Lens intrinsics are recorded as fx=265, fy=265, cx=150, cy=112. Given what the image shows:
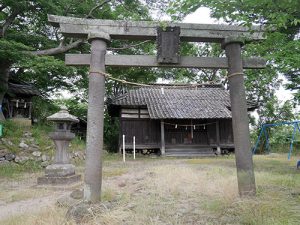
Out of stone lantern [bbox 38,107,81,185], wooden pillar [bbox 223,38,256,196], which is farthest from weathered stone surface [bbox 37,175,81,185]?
wooden pillar [bbox 223,38,256,196]

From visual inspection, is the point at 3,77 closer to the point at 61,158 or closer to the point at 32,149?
the point at 32,149

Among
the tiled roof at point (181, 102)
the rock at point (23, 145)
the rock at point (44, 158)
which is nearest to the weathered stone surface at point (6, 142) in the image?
the rock at point (23, 145)

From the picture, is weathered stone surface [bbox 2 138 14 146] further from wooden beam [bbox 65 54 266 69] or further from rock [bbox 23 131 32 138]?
wooden beam [bbox 65 54 266 69]

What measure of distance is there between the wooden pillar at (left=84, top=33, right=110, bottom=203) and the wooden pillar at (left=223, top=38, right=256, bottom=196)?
2.35 metres

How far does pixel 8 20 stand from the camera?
14.1m

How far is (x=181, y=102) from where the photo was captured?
19.3m

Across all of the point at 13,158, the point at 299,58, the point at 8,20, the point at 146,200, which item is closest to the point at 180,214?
the point at 146,200

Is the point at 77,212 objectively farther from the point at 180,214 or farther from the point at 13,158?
the point at 13,158

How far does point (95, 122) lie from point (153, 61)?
155 cm

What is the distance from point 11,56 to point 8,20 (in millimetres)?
3938

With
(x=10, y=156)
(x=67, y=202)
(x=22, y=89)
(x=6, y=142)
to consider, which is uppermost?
(x=22, y=89)

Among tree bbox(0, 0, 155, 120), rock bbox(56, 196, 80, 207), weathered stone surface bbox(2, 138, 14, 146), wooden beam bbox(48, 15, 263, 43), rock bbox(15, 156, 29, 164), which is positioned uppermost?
tree bbox(0, 0, 155, 120)

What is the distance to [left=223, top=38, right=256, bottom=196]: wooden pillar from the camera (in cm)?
454

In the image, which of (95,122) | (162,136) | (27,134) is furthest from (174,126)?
(95,122)
